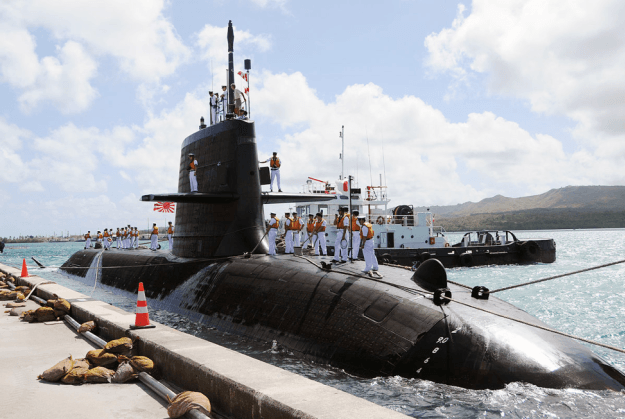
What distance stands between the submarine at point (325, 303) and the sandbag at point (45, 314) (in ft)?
9.43

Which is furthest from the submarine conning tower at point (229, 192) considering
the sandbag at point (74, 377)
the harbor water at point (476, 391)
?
the sandbag at point (74, 377)

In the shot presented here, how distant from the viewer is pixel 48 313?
8422 millimetres

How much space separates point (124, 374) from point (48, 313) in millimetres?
4535

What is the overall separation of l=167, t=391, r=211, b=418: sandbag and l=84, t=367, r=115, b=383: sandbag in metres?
1.42

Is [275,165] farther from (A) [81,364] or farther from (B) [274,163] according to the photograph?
(A) [81,364]

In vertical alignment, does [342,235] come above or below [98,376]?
above

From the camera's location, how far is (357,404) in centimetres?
322

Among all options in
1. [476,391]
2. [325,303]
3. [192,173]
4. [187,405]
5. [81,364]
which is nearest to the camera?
[187,405]

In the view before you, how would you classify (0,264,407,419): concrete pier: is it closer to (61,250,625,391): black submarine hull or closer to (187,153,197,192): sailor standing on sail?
(61,250,625,391): black submarine hull

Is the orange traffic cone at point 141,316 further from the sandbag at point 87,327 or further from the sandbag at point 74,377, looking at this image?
the sandbag at point 87,327

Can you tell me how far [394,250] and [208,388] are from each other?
24.2m

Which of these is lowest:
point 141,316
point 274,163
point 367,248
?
point 141,316

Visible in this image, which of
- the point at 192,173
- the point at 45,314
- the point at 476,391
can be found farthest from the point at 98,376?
the point at 192,173

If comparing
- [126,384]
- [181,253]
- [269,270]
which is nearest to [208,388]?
[126,384]
